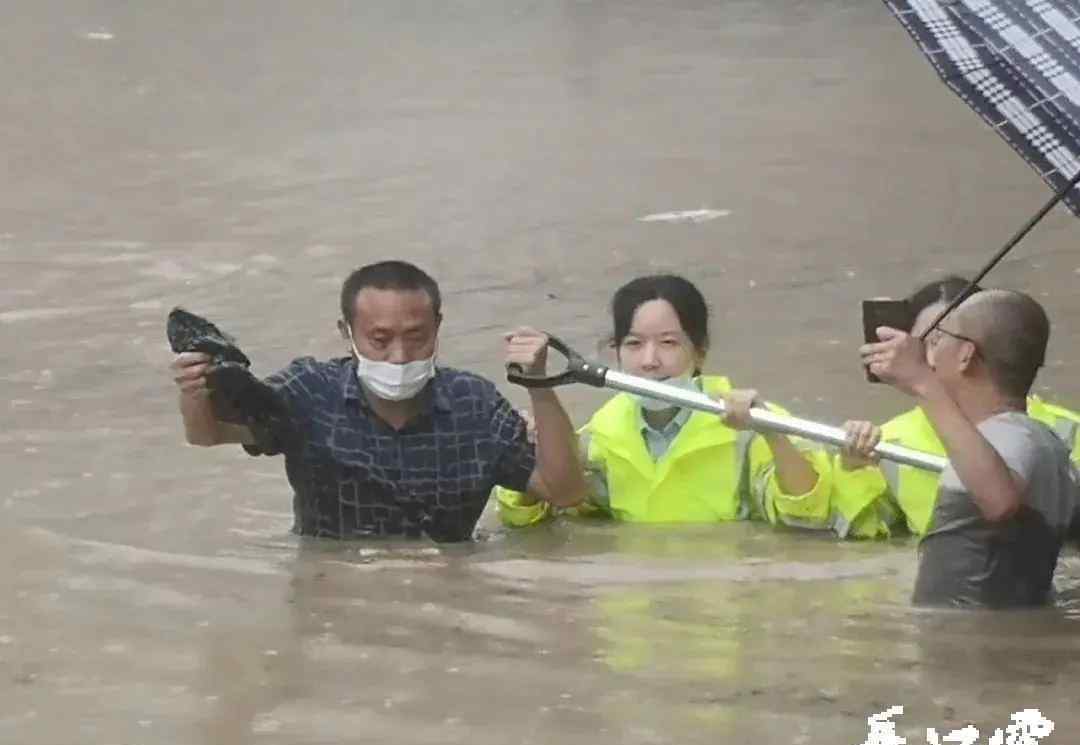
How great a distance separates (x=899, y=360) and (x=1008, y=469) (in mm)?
333

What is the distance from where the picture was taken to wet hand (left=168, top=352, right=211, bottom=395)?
18.2ft

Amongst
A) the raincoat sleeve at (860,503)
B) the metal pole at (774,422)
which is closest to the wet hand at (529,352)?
the metal pole at (774,422)

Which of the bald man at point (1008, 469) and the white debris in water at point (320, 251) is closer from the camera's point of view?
the bald man at point (1008, 469)

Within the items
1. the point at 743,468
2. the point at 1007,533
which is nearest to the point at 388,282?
the point at 743,468

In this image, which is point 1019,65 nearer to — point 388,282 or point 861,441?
point 861,441

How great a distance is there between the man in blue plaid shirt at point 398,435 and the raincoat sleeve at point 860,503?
2.14ft

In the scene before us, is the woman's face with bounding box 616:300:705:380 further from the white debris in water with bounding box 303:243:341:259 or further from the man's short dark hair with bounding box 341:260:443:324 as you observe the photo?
the white debris in water with bounding box 303:243:341:259

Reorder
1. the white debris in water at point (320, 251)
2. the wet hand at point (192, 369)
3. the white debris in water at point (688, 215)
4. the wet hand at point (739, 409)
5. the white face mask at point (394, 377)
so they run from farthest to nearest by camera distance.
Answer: the white debris in water at point (688, 215) → the white debris in water at point (320, 251) → the white face mask at point (394, 377) → the wet hand at point (192, 369) → the wet hand at point (739, 409)

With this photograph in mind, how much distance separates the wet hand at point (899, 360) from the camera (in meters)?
4.70

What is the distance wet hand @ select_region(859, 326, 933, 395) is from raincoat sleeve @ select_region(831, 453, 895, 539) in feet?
4.28

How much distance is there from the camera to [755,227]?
406 inches

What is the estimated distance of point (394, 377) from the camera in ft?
18.9

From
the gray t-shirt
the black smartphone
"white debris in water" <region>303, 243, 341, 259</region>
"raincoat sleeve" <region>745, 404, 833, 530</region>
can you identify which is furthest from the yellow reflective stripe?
"white debris in water" <region>303, 243, 341, 259</region>

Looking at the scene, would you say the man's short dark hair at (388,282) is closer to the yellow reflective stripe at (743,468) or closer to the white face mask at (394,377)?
the white face mask at (394,377)
